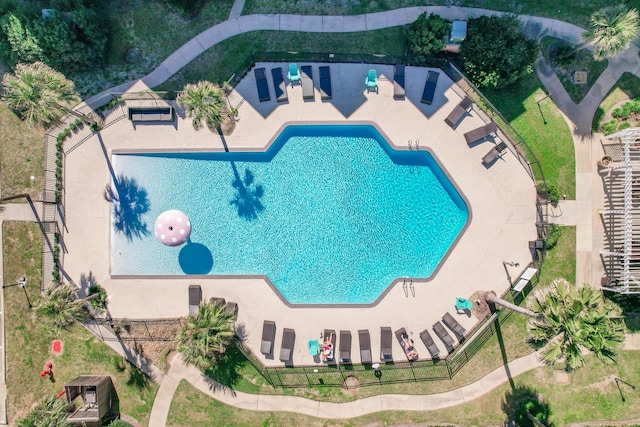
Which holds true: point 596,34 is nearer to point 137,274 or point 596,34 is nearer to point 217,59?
point 217,59

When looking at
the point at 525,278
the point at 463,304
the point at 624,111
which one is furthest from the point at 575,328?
the point at 624,111

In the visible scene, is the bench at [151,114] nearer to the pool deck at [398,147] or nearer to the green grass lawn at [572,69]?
the pool deck at [398,147]

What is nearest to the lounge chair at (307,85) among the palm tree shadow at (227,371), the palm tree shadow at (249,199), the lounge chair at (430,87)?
the palm tree shadow at (249,199)

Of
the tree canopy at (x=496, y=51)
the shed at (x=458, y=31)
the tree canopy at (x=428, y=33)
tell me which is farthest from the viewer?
the shed at (x=458, y=31)

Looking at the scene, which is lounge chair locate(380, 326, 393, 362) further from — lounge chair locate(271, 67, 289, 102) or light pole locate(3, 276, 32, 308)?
light pole locate(3, 276, 32, 308)

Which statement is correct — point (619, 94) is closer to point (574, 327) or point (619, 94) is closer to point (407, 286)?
point (574, 327)

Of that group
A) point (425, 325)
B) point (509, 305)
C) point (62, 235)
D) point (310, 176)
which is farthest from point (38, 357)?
point (509, 305)
